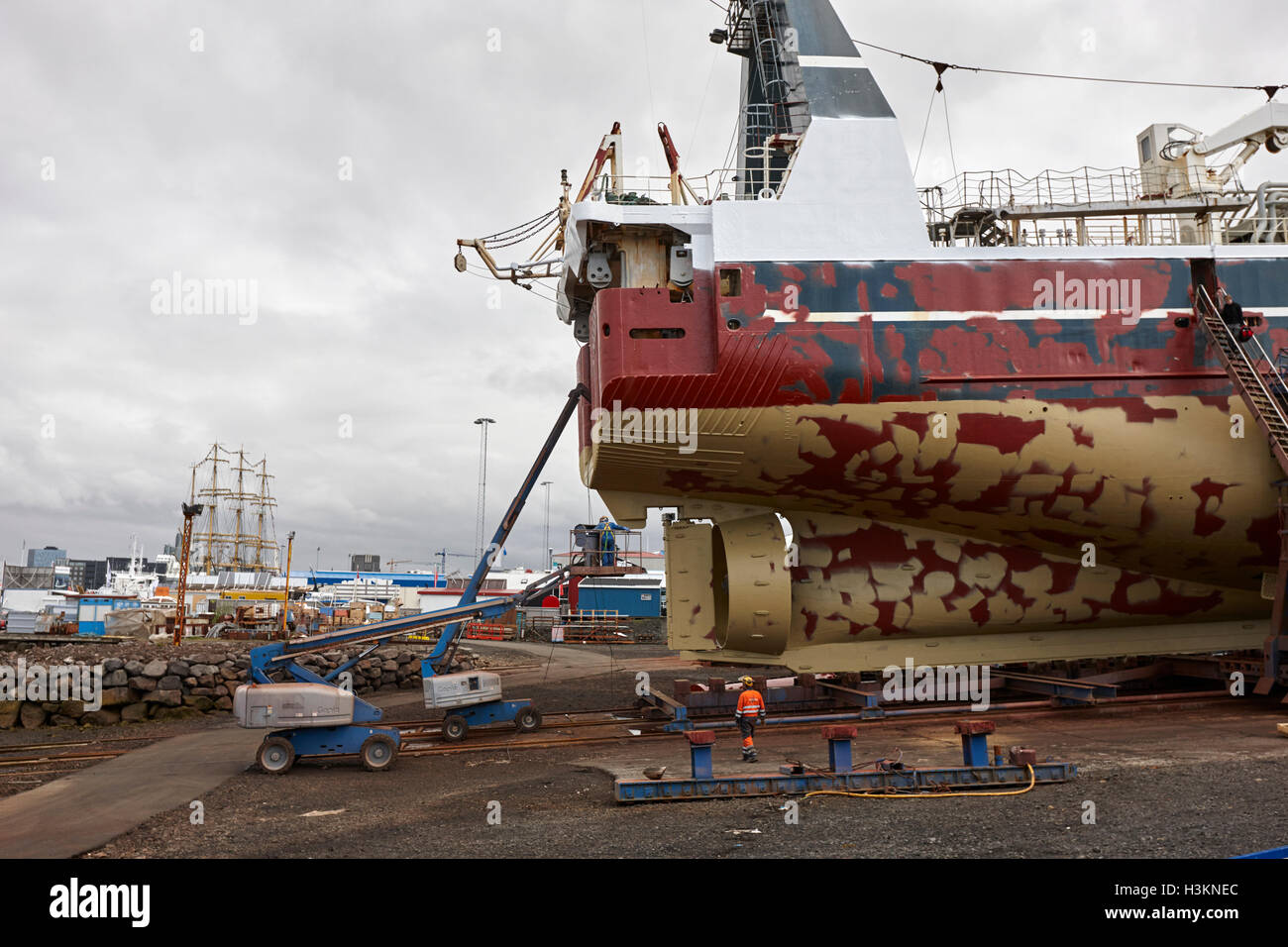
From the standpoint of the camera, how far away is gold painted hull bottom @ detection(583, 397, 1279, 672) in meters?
14.5

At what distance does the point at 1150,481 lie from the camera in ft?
48.6

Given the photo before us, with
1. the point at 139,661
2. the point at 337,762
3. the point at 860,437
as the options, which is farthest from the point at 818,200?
the point at 139,661

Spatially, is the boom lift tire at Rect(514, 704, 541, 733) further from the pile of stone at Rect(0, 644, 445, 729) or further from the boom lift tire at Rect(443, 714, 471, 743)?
the pile of stone at Rect(0, 644, 445, 729)

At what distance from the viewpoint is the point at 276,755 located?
41.0 feet

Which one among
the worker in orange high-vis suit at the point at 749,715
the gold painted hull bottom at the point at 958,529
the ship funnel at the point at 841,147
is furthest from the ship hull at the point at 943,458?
the worker in orange high-vis suit at the point at 749,715

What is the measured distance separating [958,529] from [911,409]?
2706mm

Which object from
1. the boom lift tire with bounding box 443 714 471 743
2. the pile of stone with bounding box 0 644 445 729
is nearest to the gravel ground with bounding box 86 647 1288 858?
the boom lift tire with bounding box 443 714 471 743

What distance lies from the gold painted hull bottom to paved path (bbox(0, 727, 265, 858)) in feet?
25.3

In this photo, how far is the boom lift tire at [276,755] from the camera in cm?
1243

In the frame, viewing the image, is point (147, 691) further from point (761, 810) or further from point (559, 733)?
point (761, 810)

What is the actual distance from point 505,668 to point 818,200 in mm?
19108

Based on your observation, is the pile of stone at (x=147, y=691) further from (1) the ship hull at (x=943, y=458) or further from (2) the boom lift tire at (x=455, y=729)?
(1) the ship hull at (x=943, y=458)

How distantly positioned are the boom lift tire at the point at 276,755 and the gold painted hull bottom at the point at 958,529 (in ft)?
21.2
